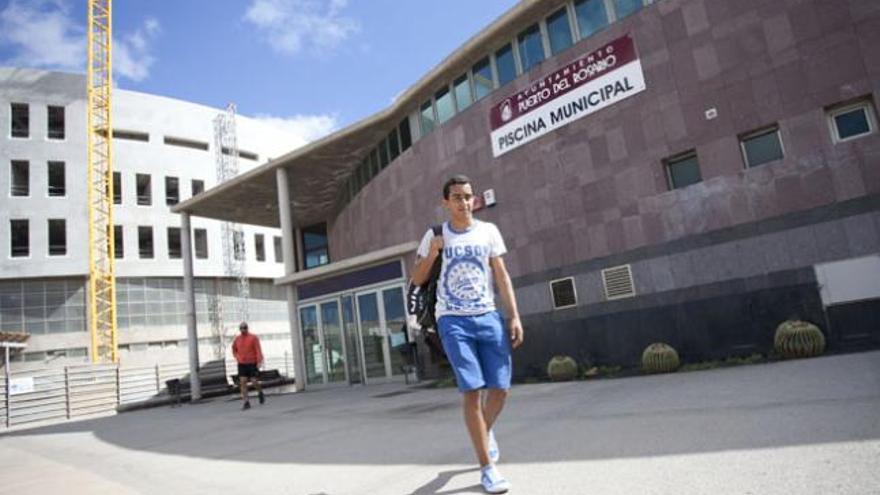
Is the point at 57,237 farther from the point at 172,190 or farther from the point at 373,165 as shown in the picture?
the point at 373,165

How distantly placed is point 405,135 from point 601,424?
12479 mm

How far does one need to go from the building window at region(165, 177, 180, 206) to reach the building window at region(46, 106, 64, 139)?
696cm

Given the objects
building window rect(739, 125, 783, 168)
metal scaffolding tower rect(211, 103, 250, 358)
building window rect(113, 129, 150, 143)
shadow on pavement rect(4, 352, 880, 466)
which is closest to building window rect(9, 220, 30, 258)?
building window rect(113, 129, 150, 143)

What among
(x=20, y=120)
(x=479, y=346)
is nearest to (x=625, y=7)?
(x=479, y=346)

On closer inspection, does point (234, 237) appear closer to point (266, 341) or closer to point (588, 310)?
point (266, 341)

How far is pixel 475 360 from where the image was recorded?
3430mm

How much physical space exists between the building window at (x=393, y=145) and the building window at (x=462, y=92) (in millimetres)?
2905

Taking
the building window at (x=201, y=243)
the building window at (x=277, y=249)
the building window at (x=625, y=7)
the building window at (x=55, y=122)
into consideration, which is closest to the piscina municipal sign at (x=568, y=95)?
the building window at (x=625, y=7)

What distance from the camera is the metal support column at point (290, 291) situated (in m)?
17.4

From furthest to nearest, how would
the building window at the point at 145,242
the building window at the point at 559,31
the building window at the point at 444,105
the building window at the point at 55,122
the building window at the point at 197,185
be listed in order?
1. the building window at the point at 197,185
2. the building window at the point at 145,242
3. the building window at the point at 55,122
4. the building window at the point at 444,105
5. the building window at the point at 559,31

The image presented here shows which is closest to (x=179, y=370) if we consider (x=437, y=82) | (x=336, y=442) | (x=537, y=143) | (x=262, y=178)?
(x=262, y=178)

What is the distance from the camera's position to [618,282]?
10.7 metres

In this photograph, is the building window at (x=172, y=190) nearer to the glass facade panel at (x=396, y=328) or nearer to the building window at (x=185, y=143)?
the building window at (x=185, y=143)

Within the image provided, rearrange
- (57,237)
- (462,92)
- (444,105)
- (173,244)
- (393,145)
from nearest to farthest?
1. (462,92)
2. (444,105)
3. (393,145)
4. (57,237)
5. (173,244)
